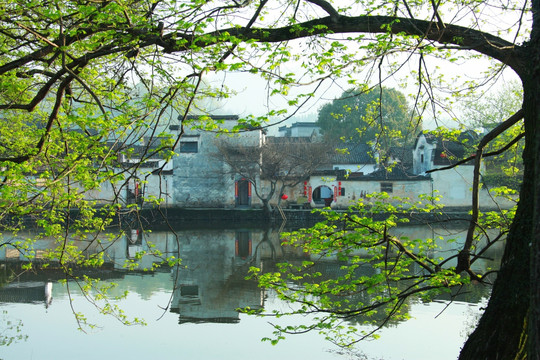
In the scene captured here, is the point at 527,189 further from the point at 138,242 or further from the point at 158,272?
the point at 138,242

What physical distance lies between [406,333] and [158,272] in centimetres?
606

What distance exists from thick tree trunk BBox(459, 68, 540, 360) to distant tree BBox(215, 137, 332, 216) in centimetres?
1904

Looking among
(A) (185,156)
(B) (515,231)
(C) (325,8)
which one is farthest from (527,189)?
(A) (185,156)

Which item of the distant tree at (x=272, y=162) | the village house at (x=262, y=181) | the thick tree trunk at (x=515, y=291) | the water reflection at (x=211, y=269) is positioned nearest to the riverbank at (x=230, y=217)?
the distant tree at (x=272, y=162)

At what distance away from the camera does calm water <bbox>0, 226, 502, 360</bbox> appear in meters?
7.16

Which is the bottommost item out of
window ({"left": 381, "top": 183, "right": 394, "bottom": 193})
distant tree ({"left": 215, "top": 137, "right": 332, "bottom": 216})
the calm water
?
the calm water

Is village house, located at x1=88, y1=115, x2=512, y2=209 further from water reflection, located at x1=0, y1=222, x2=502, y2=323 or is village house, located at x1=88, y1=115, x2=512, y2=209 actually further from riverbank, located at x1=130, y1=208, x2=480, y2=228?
water reflection, located at x1=0, y1=222, x2=502, y2=323

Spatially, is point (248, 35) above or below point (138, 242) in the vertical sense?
above

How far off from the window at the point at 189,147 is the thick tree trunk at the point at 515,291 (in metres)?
22.2

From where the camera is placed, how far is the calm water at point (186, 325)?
7.16 m

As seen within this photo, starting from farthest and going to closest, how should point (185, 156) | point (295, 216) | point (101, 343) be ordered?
point (185, 156), point (295, 216), point (101, 343)

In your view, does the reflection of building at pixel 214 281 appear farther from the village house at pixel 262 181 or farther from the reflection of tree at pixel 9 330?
the village house at pixel 262 181

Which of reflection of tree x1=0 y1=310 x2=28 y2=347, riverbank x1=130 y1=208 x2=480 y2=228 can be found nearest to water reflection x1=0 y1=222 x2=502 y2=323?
reflection of tree x1=0 y1=310 x2=28 y2=347

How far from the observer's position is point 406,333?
25.7 ft
